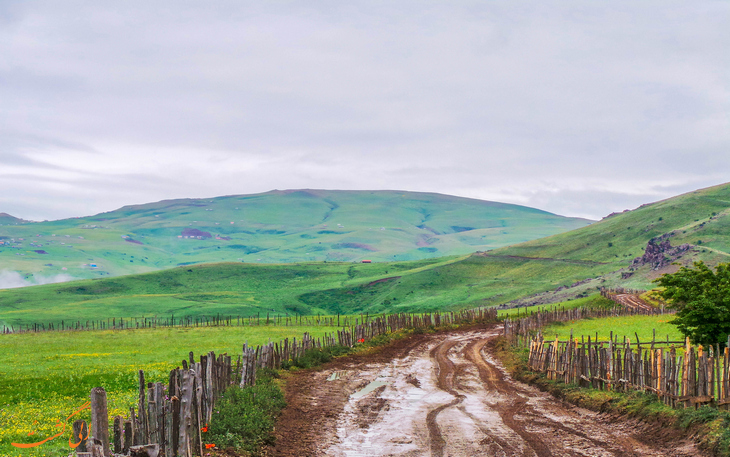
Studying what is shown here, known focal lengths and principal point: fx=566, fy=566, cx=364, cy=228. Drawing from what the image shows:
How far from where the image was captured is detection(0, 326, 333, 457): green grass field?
14.6 m

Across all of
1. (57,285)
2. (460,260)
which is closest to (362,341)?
(460,260)

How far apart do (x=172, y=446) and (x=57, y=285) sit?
162 meters

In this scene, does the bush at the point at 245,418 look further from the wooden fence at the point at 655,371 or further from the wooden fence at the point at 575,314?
the wooden fence at the point at 575,314

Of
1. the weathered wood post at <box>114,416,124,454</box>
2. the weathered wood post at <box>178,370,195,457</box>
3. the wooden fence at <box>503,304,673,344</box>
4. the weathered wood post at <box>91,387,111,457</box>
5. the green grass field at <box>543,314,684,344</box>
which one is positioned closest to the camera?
the weathered wood post at <box>91,387,111,457</box>

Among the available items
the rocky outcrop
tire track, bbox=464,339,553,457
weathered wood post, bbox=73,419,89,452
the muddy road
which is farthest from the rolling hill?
weathered wood post, bbox=73,419,89,452

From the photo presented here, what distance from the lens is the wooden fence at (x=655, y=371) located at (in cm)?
1542

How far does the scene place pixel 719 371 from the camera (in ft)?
49.8

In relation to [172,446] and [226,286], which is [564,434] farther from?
[226,286]

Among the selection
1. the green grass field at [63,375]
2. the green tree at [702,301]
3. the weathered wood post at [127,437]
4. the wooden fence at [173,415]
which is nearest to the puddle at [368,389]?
the wooden fence at [173,415]

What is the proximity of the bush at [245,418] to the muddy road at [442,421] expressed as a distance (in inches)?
17.8

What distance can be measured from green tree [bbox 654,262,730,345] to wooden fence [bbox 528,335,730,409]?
384cm

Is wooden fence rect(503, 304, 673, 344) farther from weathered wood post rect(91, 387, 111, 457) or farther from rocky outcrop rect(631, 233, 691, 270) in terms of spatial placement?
weathered wood post rect(91, 387, 111, 457)

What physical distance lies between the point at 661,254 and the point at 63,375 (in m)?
98.9

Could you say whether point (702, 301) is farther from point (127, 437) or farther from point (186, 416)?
point (127, 437)
